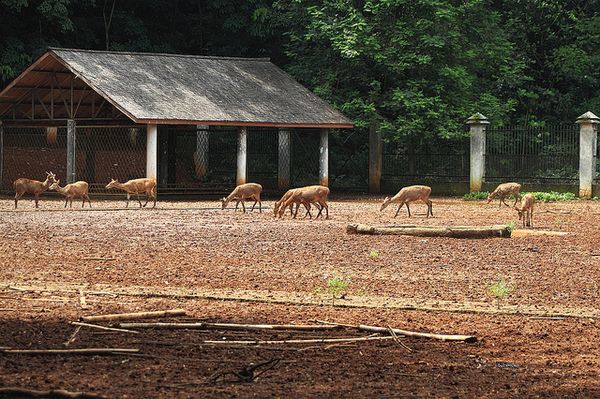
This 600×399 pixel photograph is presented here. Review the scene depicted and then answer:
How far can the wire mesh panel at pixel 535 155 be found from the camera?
34750 millimetres

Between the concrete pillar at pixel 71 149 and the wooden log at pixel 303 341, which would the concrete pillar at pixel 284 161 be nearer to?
the concrete pillar at pixel 71 149

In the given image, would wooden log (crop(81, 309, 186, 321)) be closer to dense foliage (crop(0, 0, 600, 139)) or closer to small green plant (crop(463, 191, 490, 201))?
small green plant (crop(463, 191, 490, 201))

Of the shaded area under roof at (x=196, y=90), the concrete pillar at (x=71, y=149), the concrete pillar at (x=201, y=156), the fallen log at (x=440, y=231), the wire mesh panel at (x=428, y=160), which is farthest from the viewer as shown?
the concrete pillar at (x=201, y=156)

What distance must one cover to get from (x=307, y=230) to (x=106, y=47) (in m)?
24.2

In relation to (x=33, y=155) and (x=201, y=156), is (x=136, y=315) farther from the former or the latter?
(x=201, y=156)

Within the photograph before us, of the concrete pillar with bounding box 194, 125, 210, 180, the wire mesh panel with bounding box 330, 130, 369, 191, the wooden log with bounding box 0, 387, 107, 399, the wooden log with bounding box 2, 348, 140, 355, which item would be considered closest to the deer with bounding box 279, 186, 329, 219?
the concrete pillar with bounding box 194, 125, 210, 180

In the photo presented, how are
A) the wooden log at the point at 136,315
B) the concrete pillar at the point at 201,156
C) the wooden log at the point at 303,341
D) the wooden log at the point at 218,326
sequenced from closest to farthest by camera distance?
1. the wooden log at the point at 303,341
2. the wooden log at the point at 218,326
3. the wooden log at the point at 136,315
4. the concrete pillar at the point at 201,156

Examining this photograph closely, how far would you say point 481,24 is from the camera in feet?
132

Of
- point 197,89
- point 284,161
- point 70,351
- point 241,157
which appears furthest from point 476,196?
point 70,351

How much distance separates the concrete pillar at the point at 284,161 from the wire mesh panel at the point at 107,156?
4.09 metres

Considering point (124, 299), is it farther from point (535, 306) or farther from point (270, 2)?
point (270, 2)

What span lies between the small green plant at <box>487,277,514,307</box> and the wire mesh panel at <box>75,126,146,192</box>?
21.7m

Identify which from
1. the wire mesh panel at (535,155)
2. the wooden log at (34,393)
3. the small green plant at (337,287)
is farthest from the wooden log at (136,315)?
the wire mesh panel at (535,155)

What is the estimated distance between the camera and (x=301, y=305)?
1134 cm
